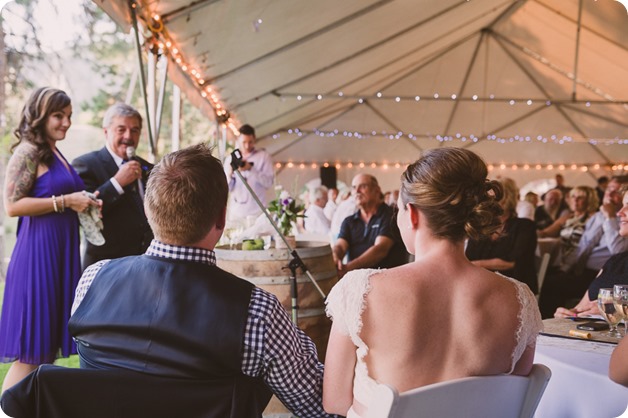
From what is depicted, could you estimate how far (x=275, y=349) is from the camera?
1.44m

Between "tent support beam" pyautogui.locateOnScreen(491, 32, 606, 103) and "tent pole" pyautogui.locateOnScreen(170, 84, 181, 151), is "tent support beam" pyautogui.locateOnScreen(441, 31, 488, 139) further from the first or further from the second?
"tent pole" pyautogui.locateOnScreen(170, 84, 181, 151)

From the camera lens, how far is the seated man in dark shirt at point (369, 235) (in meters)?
4.39

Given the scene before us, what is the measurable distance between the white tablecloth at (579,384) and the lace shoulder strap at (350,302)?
2.79 feet

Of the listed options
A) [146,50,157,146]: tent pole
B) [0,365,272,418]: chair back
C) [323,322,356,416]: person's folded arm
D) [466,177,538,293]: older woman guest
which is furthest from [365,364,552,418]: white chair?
[146,50,157,146]: tent pole

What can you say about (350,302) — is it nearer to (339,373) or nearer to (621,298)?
(339,373)

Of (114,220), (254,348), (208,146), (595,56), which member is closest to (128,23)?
(114,220)

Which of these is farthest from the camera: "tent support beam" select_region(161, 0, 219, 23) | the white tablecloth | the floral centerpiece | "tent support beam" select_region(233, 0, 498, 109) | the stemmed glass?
"tent support beam" select_region(233, 0, 498, 109)

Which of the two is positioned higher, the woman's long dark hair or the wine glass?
the woman's long dark hair

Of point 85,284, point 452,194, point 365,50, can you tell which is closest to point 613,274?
point 452,194

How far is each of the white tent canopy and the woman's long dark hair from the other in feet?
3.47

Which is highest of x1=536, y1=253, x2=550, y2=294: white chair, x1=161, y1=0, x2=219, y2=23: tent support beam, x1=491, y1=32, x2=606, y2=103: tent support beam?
x1=491, y1=32, x2=606, y2=103: tent support beam

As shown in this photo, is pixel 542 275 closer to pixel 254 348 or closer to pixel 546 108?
pixel 254 348

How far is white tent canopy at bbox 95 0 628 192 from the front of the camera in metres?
6.25

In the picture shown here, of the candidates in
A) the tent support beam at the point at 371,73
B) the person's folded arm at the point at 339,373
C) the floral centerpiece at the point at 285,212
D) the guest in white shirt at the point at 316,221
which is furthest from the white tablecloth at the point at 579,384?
the tent support beam at the point at 371,73
